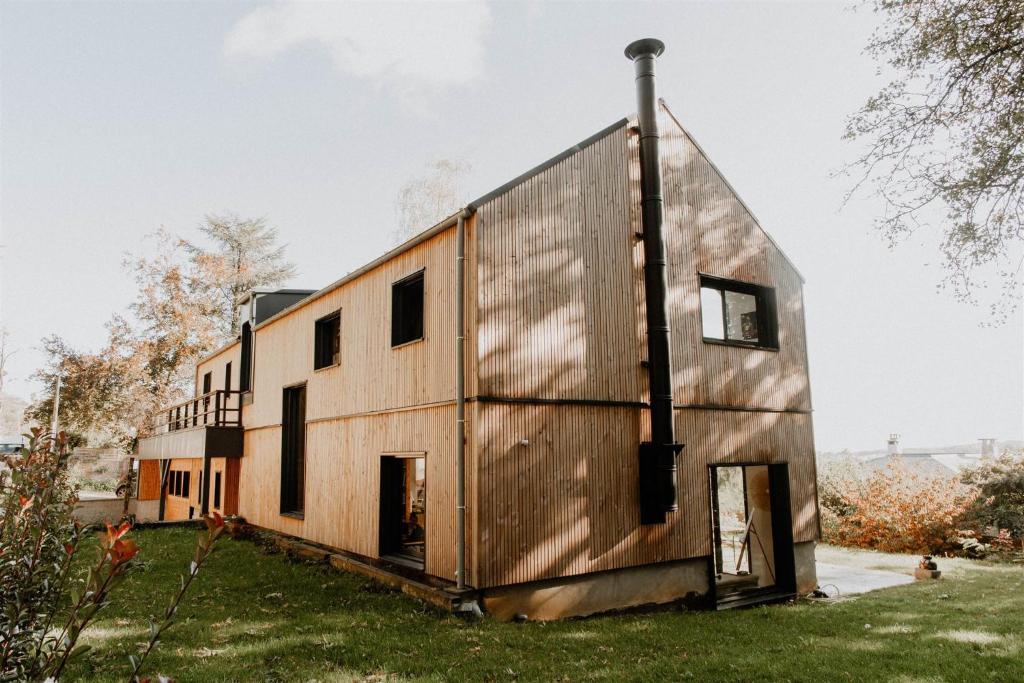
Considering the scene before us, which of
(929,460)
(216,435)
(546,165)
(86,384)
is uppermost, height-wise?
(546,165)

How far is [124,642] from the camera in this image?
254 inches

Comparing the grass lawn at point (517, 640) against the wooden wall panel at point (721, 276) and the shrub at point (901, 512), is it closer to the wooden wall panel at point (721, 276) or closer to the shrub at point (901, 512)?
the wooden wall panel at point (721, 276)

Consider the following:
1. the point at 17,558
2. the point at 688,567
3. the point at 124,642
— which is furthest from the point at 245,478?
the point at 17,558

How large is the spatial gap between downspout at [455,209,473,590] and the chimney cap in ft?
15.2

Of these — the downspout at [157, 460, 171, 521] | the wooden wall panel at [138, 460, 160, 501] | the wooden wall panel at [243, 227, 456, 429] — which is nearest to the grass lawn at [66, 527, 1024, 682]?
the wooden wall panel at [243, 227, 456, 429]

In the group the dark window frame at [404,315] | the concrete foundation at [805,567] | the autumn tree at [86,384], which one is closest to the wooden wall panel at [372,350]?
the dark window frame at [404,315]

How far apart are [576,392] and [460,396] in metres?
1.78

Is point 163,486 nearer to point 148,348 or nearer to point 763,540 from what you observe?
point 148,348

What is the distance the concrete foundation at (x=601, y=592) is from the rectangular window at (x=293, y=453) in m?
7.61

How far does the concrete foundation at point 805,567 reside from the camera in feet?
37.7

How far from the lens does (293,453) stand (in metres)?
14.4

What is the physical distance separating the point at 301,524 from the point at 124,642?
260 inches

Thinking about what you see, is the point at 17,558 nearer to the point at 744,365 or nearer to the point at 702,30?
the point at 744,365

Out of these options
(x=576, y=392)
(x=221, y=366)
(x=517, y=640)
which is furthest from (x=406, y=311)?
(x=221, y=366)
